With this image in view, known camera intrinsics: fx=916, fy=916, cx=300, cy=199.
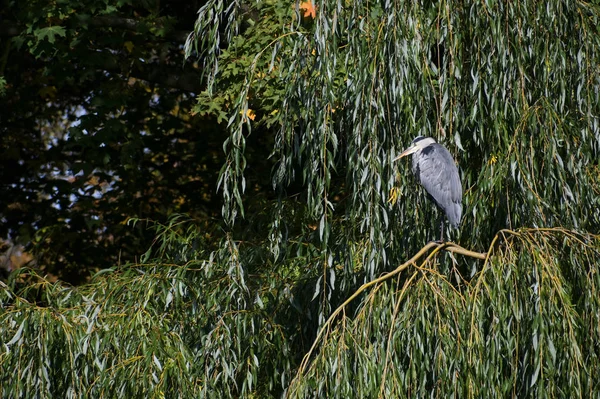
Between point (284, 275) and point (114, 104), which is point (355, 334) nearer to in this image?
point (284, 275)

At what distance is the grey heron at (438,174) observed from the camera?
3637 mm

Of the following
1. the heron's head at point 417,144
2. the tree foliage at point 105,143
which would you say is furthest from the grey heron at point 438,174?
the tree foliage at point 105,143

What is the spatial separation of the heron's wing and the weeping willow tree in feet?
0.24

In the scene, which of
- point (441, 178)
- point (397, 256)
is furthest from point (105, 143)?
point (441, 178)

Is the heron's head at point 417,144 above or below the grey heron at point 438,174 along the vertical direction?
above

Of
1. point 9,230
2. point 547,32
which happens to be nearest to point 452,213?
point 547,32

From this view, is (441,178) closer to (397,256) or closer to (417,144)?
(417,144)

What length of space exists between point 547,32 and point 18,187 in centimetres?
530

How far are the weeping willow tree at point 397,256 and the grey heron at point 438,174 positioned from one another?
58 millimetres

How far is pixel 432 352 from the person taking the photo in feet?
10.6

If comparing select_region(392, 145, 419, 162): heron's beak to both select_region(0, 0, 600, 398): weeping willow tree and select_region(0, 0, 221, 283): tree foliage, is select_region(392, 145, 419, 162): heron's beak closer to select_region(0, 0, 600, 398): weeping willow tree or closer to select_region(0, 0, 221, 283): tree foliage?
select_region(0, 0, 600, 398): weeping willow tree

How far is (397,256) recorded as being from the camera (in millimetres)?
3768

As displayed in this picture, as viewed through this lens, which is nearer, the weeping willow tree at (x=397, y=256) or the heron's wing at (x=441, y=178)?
the weeping willow tree at (x=397, y=256)

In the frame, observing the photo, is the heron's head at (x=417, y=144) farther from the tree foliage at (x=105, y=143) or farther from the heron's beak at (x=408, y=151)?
the tree foliage at (x=105, y=143)
